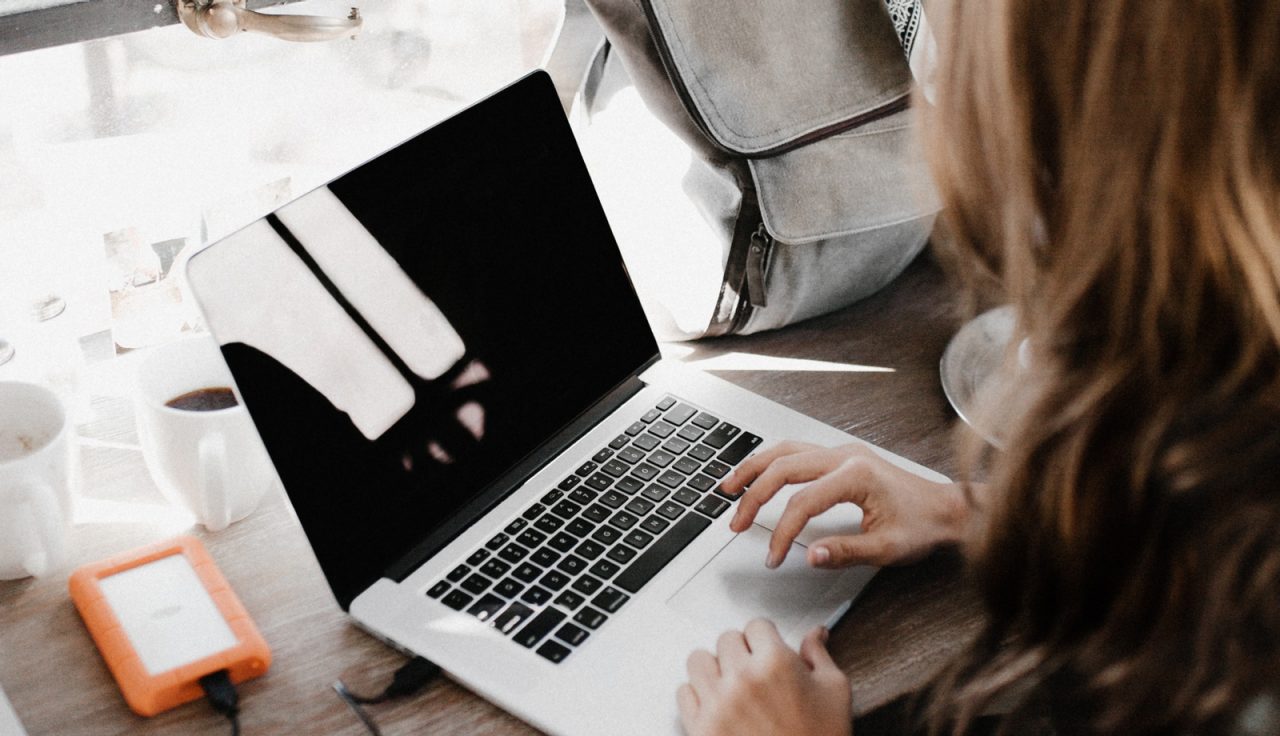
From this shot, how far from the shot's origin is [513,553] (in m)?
0.75

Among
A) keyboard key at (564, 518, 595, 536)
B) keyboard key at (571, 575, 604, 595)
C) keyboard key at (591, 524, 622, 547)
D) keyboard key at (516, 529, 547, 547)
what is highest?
keyboard key at (516, 529, 547, 547)

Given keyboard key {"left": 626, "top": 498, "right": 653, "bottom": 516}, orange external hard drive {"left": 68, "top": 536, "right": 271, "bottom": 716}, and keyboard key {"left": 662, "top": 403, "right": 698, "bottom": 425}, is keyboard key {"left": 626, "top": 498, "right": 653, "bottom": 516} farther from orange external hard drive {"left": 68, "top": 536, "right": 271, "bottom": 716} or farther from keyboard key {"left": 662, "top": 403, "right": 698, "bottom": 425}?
orange external hard drive {"left": 68, "top": 536, "right": 271, "bottom": 716}

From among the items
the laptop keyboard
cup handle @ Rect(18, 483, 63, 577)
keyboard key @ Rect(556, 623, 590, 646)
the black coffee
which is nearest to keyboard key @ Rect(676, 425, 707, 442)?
the laptop keyboard

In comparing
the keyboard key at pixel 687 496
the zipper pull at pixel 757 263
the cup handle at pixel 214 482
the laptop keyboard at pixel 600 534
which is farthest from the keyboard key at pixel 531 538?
the zipper pull at pixel 757 263

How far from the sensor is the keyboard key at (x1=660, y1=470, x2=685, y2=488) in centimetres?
82

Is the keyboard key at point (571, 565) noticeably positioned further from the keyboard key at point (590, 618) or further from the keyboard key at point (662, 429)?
the keyboard key at point (662, 429)

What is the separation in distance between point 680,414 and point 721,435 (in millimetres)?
39

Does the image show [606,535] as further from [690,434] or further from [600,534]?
[690,434]

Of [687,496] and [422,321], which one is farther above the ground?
[422,321]

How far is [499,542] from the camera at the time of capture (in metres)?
0.76

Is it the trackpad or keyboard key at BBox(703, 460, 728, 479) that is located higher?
keyboard key at BBox(703, 460, 728, 479)

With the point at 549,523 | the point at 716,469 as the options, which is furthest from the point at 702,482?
the point at 549,523

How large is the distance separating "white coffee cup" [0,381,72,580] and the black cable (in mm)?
170

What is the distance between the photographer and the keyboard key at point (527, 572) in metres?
0.73
